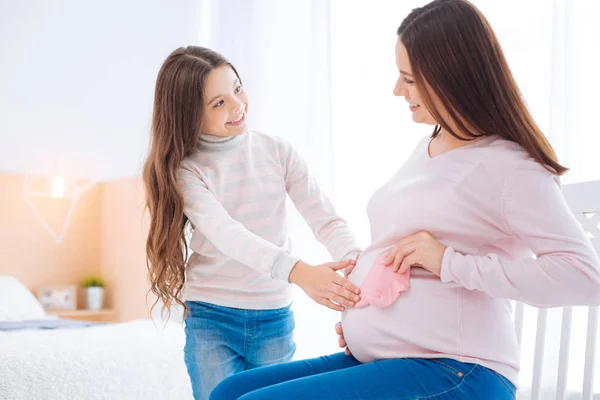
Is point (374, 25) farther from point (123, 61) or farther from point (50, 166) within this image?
point (50, 166)

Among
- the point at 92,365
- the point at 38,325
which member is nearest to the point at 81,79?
the point at 38,325

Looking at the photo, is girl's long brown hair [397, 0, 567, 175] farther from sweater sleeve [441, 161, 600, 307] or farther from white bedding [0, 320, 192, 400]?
white bedding [0, 320, 192, 400]

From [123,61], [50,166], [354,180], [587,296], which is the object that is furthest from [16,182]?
[587,296]

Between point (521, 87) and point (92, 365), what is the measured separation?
165 cm

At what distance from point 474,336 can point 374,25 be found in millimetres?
2032

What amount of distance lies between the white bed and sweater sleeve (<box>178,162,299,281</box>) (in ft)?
2.81

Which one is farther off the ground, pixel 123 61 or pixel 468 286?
pixel 123 61

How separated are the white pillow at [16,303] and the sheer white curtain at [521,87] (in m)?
1.54

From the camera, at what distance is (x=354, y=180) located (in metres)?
2.82

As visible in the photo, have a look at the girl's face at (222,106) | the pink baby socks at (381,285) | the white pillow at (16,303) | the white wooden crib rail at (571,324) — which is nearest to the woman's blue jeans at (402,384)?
the pink baby socks at (381,285)

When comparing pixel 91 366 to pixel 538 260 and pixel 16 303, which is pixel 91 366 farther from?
pixel 538 260

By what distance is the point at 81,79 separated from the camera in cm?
397

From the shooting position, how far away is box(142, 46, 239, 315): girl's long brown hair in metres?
1.54

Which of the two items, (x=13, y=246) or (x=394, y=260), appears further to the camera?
(x=13, y=246)
